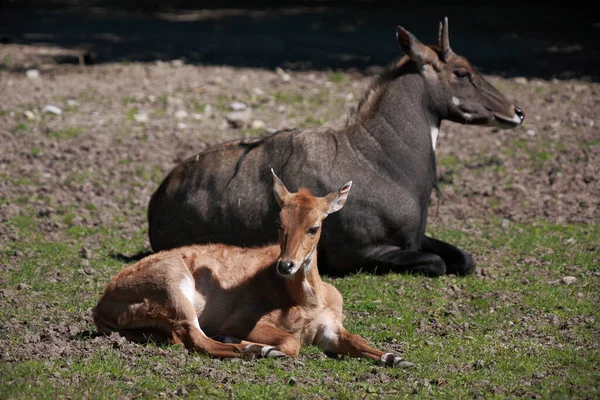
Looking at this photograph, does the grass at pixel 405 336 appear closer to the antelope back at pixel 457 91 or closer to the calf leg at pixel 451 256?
the calf leg at pixel 451 256

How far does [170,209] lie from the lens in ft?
33.2

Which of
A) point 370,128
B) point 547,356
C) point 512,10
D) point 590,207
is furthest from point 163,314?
point 512,10

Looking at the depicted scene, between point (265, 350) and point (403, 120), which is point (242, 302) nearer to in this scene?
point (265, 350)

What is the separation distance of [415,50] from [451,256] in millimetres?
2277

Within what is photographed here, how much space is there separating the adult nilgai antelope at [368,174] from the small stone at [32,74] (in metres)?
8.19

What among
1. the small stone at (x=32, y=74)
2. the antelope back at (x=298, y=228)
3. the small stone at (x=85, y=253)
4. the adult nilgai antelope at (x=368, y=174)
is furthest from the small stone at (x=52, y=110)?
the antelope back at (x=298, y=228)

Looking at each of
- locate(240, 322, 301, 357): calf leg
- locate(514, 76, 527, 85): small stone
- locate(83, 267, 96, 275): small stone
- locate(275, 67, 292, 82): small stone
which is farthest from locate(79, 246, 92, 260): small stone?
locate(514, 76, 527, 85): small stone

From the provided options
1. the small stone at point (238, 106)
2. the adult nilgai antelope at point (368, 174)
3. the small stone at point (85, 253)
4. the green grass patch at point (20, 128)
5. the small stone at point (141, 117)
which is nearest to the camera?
the adult nilgai antelope at point (368, 174)

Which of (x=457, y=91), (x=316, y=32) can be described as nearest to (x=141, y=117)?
(x=457, y=91)

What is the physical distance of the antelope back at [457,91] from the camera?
10398 mm

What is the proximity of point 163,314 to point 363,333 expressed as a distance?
161 cm

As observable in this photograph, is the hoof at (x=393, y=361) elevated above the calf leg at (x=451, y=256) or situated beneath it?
elevated above

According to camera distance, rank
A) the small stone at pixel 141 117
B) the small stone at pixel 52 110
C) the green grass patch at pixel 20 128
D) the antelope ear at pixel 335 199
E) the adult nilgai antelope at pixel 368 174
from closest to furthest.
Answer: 1. the antelope ear at pixel 335 199
2. the adult nilgai antelope at pixel 368 174
3. the green grass patch at pixel 20 128
4. the small stone at pixel 141 117
5. the small stone at pixel 52 110

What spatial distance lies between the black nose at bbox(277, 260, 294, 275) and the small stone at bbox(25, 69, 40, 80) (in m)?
12.1
